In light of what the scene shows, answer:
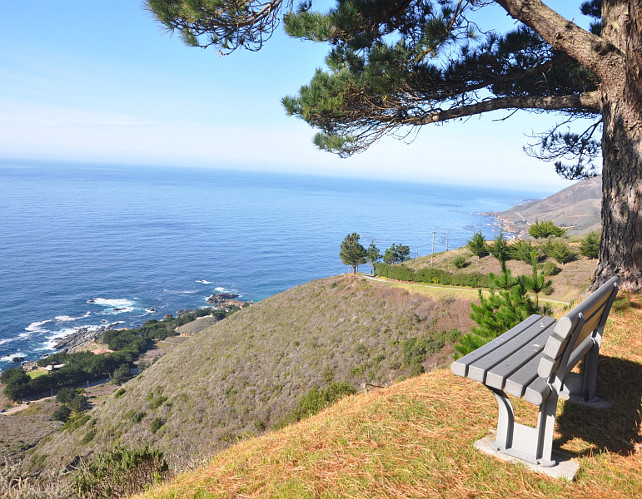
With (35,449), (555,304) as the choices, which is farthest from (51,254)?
(555,304)

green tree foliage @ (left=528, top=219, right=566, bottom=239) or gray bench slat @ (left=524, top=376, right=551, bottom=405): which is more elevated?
gray bench slat @ (left=524, top=376, right=551, bottom=405)

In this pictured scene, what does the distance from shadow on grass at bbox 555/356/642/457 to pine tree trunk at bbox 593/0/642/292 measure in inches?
67.6

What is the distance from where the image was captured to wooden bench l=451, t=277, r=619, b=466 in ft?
8.17

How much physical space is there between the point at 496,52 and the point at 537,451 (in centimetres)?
701

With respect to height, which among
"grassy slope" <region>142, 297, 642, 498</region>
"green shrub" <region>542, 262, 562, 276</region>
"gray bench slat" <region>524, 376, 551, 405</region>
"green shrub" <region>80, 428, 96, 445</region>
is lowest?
"green shrub" <region>80, 428, 96, 445</region>

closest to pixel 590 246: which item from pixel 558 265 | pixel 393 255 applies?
pixel 558 265

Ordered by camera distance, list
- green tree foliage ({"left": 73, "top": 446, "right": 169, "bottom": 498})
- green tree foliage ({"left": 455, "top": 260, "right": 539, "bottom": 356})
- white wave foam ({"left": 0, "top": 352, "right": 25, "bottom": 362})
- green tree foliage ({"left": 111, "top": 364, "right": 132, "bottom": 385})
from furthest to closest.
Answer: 1. green tree foliage ({"left": 111, "top": 364, "right": 132, "bottom": 385})
2. white wave foam ({"left": 0, "top": 352, "right": 25, "bottom": 362})
3. green tree foliage ({"left": 455, "top": 260, "right": 539, "bottom": 356})
4. green tree foliage ({"left": 73, "top": 446, "right": 169, "bottom": 498})

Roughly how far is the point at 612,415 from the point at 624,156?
3.50 m

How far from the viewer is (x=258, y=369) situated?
2562 centimetres

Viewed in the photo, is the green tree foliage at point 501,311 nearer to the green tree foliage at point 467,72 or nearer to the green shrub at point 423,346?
the green tree foliage at point 467,72

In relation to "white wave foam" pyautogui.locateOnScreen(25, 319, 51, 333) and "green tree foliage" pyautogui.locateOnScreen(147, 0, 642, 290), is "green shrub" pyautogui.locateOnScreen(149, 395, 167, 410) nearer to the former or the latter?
"green tree foliage" pyautogui.locateOnScreen(147, 0, 642, 290)

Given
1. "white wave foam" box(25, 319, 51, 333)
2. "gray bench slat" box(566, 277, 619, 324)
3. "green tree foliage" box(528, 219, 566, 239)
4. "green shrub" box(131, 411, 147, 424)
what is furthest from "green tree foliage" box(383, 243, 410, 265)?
"white wave foam" box(25, 319, 51, 333)

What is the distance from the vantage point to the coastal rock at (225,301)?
6456 cm

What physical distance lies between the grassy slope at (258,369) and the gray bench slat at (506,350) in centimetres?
1685
